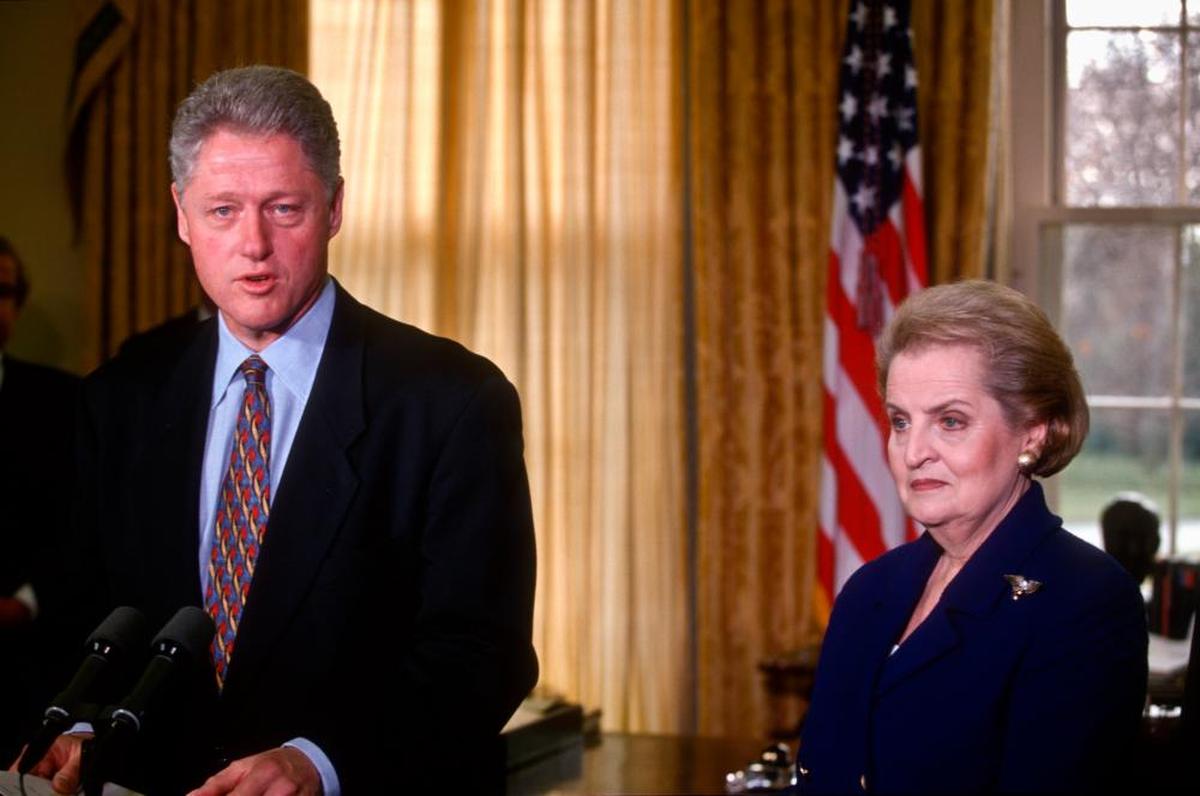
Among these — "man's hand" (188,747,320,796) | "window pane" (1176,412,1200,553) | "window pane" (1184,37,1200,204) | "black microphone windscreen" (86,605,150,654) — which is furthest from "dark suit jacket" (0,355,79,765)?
"window pane" (1184,37,1200,204)

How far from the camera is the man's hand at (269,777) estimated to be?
66.7 inches

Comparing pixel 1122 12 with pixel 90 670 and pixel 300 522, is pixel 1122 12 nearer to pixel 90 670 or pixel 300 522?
pixel 300 522

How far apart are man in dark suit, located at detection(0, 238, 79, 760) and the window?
293cm

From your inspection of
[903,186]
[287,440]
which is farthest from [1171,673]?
[287,440]

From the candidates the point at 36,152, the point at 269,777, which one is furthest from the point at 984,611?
the point at 36,152

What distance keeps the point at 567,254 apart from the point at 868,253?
1001 millimetres

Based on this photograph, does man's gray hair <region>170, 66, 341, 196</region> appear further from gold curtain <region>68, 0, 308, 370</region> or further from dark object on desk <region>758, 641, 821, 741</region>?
gold curtain <region>68, 0, 308, 370</region>

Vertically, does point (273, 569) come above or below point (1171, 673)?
above

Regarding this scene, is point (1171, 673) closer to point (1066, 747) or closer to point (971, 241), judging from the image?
point (971, 241)

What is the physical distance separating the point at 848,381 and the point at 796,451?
0.32 meters

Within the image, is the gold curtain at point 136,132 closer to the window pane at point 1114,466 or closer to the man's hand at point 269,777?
the window pane at point 1114,466

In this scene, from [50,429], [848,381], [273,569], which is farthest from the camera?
[848,381]

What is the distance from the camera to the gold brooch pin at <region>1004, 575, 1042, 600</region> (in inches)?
75.4

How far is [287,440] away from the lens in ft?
6.65
